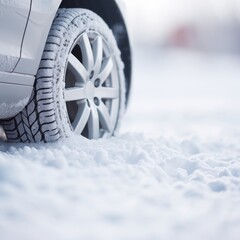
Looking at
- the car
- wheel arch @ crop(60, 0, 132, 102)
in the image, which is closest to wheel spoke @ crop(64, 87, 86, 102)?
the car

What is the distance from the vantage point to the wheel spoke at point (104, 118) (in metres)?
2.84

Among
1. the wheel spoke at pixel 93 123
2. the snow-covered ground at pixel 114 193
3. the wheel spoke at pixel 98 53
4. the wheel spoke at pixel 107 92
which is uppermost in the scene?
the wheel spoke at pixel 98 53

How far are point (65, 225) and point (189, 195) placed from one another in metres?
0.56

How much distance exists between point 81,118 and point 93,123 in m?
0.12

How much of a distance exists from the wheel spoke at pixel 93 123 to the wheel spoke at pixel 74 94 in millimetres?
104

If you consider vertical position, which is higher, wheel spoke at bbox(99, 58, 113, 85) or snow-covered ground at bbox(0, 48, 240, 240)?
wheel spoke at bbox(99, 58, 113, 85)

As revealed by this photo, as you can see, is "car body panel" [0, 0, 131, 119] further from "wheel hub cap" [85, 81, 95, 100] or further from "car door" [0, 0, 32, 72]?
"wheel hub cap" [85, 81, 95, 100]

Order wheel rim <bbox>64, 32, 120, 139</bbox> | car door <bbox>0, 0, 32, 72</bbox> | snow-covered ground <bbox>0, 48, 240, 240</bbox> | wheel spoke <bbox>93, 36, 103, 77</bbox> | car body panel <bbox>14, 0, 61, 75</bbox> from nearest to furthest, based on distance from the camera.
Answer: snow-covered ground <bbox>0, 48, 240, 240</bbox> → car door <bbox>0, 0, 32, 72</bbox> → car body panel <bbox>14, 0, 61, 75</bbox> → wheel rim <bbox>64, 32, 120, 139</bbox> → wheel spoke <bbox>93, 36, 103, 77</bbox>

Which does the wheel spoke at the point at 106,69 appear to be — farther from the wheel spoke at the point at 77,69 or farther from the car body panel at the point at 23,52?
the car body panel at the point at 23,52

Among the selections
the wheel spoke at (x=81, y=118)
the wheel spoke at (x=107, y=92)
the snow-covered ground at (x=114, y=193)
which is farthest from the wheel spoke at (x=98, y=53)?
the snow-covered ground at (x=114, y=193)

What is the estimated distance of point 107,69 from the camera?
115 inches

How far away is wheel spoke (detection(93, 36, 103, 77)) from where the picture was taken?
110 inches

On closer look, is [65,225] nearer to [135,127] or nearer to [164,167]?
[164,167]

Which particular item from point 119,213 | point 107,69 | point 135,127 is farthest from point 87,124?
point 135,127
